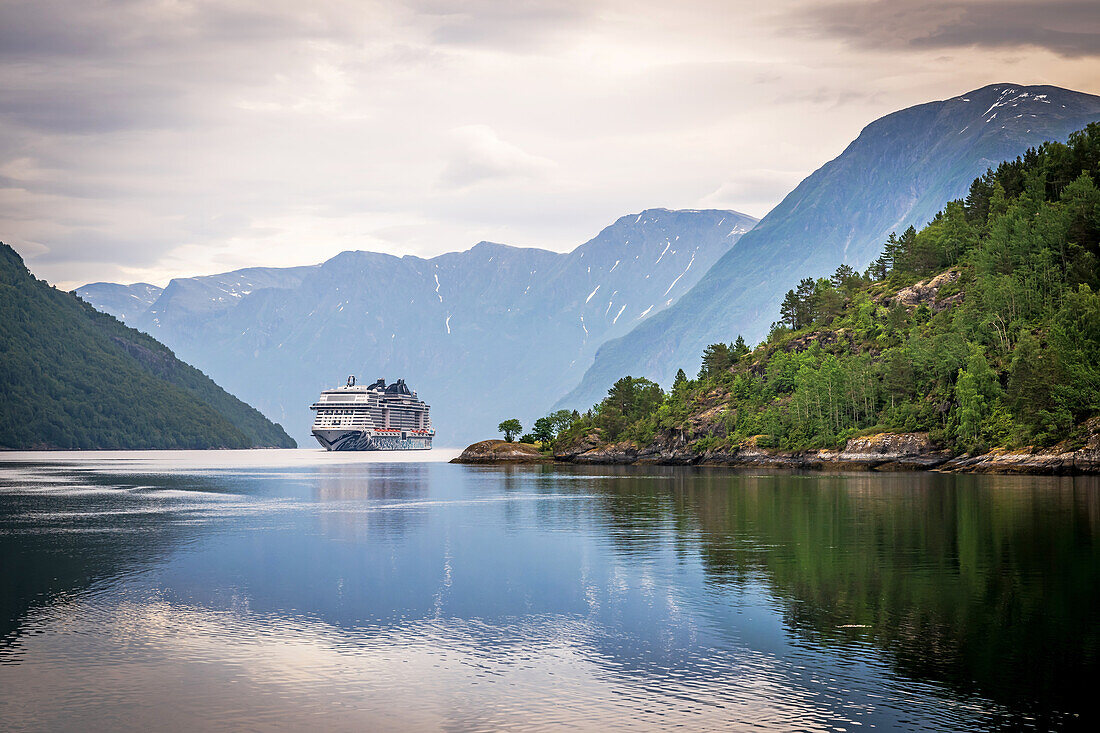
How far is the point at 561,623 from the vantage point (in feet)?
123

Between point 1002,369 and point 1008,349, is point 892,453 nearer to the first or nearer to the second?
point 1002,369

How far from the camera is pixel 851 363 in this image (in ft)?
645

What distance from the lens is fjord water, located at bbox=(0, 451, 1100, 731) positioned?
85.6ft

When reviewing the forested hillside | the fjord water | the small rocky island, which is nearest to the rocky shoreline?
the small rocky island

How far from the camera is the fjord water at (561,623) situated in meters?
26.1

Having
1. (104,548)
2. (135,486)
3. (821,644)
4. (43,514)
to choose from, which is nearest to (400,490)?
(135,486)

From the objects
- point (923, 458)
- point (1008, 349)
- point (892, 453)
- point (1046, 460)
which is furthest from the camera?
point (892, 453)

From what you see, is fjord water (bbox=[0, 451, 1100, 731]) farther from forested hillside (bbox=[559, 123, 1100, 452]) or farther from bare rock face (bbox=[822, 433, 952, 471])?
bare rock face (bbox=[822, 433, 952, 471])

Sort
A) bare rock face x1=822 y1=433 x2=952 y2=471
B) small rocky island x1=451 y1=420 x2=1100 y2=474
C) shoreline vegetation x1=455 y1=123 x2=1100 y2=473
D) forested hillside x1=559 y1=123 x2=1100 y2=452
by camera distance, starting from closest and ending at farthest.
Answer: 1. small rocky island x1=451 y1=420 x2=1100 y2=474
2. shoreline vegetation x1=455 y1=123 x2=1100 y2=473
3. forested hillside x1=559 y1=123 x2=1100 y2=452
4. bare rock face x1=822 y1=433 x2=952 y2=471

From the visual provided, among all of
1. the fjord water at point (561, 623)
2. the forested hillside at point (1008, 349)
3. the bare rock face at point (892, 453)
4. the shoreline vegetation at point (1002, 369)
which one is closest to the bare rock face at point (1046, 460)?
the shoreline vegetation at point (1002, 369)

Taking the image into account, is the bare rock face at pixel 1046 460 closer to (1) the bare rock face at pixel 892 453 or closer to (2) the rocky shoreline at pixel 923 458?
(2) the rocky shoreline at pixel 923 458

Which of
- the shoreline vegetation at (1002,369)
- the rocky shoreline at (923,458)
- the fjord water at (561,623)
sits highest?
the shoreline vegetation at (1002,369)

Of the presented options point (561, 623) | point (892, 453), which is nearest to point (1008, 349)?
point (892, 453)

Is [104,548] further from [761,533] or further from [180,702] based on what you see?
[761,533]
